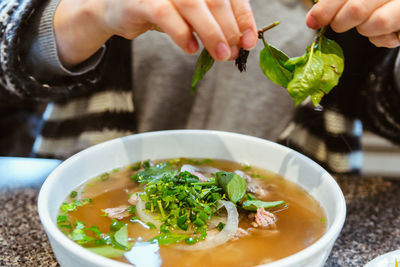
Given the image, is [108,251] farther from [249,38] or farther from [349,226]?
[349,226]

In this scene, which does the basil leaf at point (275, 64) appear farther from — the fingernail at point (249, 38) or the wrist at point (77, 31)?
the wrist at point (77, 31)

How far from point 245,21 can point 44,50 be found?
85 cm

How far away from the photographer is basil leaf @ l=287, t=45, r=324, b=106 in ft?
3.36

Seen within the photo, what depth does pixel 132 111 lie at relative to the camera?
1978 millimetres

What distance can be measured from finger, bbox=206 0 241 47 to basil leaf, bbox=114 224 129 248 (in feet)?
1.85

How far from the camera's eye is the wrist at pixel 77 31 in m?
1.34

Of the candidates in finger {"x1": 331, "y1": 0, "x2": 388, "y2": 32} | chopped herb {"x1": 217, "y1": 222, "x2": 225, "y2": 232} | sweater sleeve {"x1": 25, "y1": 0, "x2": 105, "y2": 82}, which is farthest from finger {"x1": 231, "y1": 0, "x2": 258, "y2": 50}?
sweater sleeve {"x1": 25, "y1": 0, "x2": 105, "y2": 82}

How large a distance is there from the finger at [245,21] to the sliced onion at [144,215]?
0.51 m

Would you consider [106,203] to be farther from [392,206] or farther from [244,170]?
[392,206]

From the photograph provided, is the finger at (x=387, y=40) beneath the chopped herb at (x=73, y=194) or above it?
above

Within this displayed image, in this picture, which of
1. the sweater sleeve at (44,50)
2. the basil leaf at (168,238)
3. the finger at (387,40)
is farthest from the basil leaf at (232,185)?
the sweater sleeve at (44,50)

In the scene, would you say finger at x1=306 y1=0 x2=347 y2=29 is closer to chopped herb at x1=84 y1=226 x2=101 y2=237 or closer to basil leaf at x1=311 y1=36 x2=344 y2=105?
basil leaf at x1=311 y1=36 x2=344 y2=105

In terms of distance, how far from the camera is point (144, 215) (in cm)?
104

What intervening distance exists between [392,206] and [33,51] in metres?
1.47
